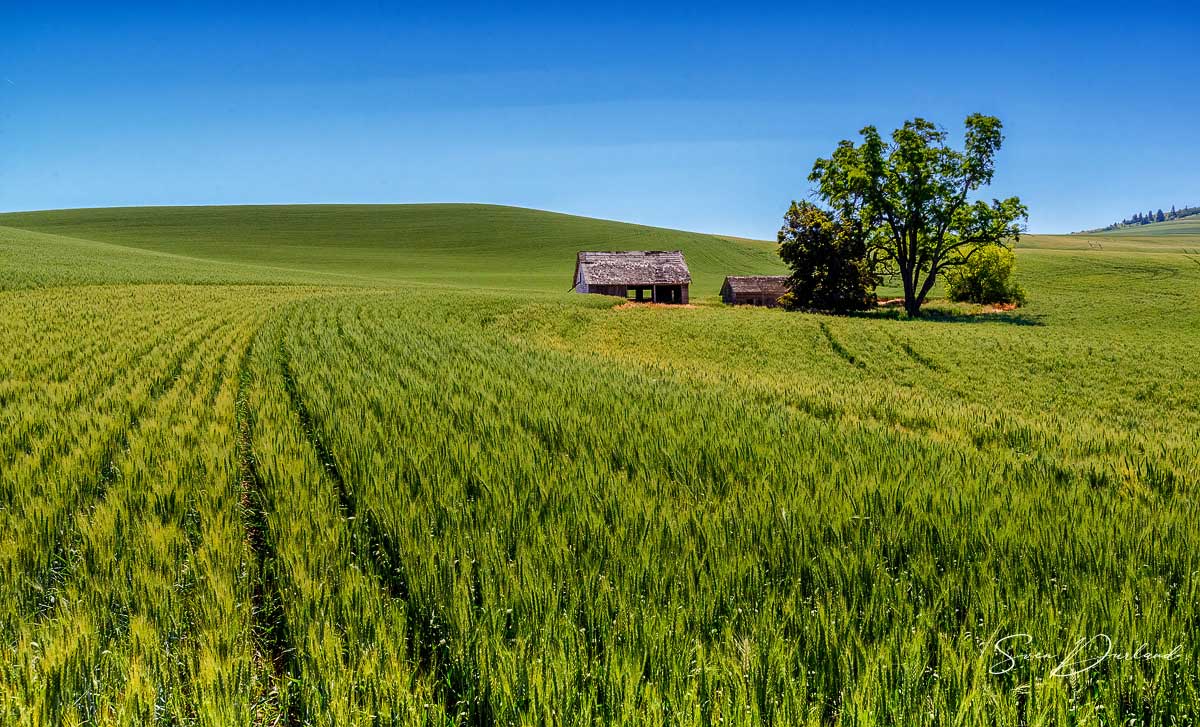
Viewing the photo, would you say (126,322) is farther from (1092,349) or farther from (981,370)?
(1092,349)

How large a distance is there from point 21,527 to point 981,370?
871 inches

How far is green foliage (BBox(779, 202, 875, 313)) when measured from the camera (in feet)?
123

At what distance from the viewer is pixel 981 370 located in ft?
61.4

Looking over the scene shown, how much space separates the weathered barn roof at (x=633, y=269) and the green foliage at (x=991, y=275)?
2107 centimetres

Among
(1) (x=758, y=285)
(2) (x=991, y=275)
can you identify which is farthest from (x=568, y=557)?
(1) (x=758, y=285)

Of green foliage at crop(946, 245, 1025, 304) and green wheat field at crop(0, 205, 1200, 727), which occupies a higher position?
green foliage at crop(946, 245, 1025, 304)

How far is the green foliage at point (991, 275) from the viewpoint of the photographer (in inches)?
1666

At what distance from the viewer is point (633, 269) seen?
50.3 m

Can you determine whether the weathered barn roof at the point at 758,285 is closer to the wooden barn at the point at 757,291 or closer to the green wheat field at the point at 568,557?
the wooden barn at the point at 757,291

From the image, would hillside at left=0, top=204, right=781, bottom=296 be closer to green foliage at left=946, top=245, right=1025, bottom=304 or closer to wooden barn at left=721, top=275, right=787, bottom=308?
wooden barn at left=721, top=275, right=787, bottom=308

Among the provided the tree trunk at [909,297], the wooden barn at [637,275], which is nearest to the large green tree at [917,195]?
the tree trunk at [909,297]

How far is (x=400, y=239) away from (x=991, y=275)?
8767 centimetres

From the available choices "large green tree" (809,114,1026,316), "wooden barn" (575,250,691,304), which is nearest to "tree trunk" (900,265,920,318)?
"large green tree" (809,114,1026,316)

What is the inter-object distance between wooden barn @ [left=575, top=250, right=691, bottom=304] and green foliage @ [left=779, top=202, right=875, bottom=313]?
12.2 meters
